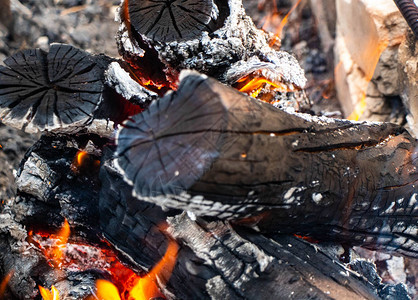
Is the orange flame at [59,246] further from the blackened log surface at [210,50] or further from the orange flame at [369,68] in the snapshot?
the orange flame at [369,68]

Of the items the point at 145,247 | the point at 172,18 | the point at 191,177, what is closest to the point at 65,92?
the point at 172,18

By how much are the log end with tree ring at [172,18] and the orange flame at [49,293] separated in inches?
49.0

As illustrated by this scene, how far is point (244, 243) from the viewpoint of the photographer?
4.79 ft

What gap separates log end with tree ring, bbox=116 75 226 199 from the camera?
1.23 m

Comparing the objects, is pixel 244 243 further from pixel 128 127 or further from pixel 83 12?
pixel 83 12

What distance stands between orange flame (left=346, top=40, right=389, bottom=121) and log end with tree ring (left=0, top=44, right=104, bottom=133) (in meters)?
1.88

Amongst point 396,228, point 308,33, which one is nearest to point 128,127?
point 396,228

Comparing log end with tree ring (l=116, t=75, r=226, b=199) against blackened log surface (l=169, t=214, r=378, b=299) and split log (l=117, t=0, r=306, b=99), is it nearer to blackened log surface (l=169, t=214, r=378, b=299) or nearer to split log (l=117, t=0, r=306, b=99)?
blackened log surface (l=169, t=214, r=378, b=299)

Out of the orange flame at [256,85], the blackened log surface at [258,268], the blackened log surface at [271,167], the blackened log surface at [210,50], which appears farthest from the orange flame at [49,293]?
the orange flame at [256,85]

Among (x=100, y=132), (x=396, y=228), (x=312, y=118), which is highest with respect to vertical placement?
(x=100, y=132)

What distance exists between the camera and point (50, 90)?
1791mm

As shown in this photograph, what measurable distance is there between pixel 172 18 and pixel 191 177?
3.39ft

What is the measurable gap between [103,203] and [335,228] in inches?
39.4

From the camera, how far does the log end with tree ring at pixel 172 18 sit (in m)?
1.95
